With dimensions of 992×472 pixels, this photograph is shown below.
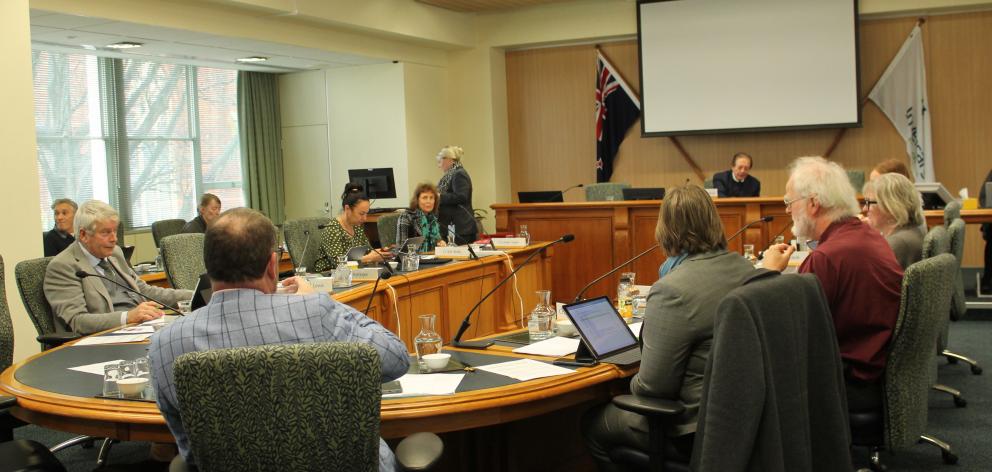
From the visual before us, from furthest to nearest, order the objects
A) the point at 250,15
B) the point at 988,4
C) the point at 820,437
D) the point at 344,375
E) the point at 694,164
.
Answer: the point at 694,164
the point at 988,4
the point at 250,15
the point at 820,437
the point at 344,375

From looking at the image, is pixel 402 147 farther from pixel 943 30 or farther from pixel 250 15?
pixel 943 30

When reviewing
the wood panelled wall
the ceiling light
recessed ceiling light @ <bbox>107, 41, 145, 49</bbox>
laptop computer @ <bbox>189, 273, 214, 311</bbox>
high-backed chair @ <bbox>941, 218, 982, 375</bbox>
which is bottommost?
high-backed chair @ <bbox>941, 218, 982, 375</bbox>

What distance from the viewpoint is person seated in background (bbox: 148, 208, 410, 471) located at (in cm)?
211

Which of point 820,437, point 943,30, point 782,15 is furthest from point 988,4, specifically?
point 820,437

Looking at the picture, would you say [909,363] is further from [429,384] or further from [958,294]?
[958,294]

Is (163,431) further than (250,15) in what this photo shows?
No

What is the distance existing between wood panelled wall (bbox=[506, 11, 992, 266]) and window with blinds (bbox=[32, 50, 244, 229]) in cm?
346

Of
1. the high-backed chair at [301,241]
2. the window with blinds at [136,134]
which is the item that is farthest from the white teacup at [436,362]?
the window with blinds at [136,134]

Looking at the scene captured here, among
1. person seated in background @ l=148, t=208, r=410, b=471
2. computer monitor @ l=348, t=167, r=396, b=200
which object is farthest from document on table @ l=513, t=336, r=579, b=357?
computer monitor @ l=348, t=167, r=396, b=200

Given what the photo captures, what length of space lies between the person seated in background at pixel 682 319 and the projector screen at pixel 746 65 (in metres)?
6.99

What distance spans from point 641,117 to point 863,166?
234 centimetres

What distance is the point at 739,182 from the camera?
8617mm

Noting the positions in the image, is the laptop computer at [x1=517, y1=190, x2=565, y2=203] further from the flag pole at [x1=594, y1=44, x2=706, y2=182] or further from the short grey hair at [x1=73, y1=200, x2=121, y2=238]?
the short grey hair at [x1=73, y1=200, x2=121, y2=238]

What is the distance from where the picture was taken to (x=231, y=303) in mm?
2119
